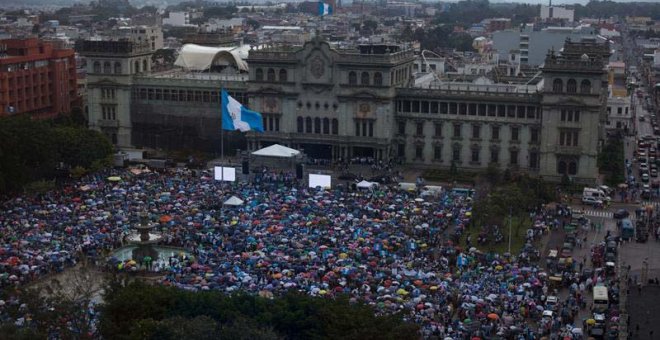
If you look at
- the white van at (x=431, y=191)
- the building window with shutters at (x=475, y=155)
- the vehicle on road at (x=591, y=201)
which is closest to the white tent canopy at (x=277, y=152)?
the white van at (x=431, y=191)

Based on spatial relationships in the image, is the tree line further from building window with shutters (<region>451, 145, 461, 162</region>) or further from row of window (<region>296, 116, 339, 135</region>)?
row of window (<region>296, 116, 339, 135</region>)

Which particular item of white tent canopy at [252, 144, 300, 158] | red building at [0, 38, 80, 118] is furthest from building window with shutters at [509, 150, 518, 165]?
red building at [0, 38, 80, 118]

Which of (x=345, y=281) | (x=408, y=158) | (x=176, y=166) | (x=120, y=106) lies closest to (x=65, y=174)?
(x=176, y=166)

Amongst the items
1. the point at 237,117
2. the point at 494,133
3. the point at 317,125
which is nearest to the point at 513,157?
the point at 494,133

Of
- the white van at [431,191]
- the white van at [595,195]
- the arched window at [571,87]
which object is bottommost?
the white van at [595,195]

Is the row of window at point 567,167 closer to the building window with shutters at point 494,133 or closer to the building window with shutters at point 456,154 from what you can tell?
the building window with shutters at point 494,133

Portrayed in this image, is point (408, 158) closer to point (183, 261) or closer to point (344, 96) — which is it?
point (344, 96)

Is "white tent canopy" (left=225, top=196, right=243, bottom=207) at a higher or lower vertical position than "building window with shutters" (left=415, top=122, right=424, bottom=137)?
lower
